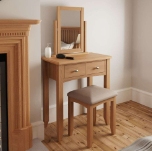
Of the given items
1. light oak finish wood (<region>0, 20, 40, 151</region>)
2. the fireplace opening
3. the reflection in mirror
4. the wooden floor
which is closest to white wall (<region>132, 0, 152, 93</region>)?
the wooden floor

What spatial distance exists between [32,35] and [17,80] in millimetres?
466

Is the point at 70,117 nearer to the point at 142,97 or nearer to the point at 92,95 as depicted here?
the point at 92,95

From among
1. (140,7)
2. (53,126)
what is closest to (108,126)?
(53,126)

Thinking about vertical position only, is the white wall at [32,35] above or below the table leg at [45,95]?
above

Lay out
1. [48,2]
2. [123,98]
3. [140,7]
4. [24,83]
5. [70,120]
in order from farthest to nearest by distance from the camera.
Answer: [123,98]
[140,7]
[48,2]
[70,120]
[24,83]

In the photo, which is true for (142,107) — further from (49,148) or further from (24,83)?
(24,83)

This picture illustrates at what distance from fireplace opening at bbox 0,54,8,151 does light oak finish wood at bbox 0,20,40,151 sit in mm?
27

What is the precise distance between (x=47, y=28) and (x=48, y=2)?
292 mm

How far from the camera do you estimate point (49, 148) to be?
98.3 inches

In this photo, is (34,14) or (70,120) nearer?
(34,14)

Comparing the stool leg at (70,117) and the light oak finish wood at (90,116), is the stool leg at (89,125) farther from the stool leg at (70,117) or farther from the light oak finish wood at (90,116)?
the stool leg at (70,117)

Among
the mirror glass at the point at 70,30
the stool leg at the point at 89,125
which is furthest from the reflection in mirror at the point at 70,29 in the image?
the stool leg at the point at 89,125

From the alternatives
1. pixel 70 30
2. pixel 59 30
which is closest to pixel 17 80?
pixel 59 30

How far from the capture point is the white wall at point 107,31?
2.94 metres
